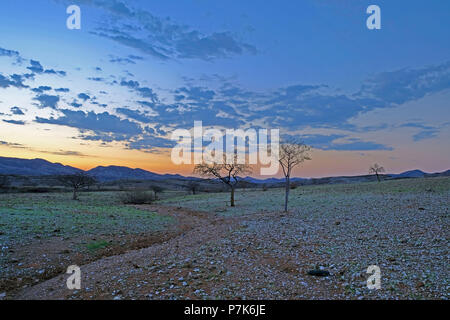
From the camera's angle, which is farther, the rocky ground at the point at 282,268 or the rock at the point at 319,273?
the rock at the point at 319,273

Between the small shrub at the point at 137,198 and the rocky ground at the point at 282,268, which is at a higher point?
the rocky ground at the point at 282,268

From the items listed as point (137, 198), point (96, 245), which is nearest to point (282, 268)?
point (96, 245)

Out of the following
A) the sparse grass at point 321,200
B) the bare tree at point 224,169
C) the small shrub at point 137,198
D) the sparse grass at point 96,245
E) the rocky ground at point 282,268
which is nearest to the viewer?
the rocky ground at point 282,268

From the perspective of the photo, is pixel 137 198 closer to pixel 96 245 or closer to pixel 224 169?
pixel 224 169

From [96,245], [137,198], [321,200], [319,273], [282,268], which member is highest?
[319,273]

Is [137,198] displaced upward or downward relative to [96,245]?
downward

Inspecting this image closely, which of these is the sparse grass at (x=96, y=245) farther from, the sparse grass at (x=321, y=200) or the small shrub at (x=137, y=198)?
the small shrub at (x=137, y=198)

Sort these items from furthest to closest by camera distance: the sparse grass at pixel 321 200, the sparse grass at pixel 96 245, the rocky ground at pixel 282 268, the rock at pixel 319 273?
1. the sparse grass at pixel 321 200
2. the sparse grass at pixel 96 245
3. the rock at pixel 319 273
4. the rocky ground at pixel 282 268

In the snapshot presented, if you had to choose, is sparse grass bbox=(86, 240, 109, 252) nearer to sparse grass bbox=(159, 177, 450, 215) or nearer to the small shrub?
sparse grass bbox=(159, 177, 450, 215)

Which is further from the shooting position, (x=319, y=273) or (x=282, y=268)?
(x=282, y=268)

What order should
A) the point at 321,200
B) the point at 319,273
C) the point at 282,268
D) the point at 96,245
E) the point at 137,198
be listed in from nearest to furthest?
the point at 319,273 < the point at 282,268 < the point at 96,245 < the point at 321,200 < the point at 137,198

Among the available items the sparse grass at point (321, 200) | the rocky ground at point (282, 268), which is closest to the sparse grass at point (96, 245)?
the rocky ground at point (282, 268)
